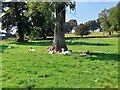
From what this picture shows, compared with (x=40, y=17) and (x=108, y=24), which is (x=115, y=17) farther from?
(x=40, y=17)

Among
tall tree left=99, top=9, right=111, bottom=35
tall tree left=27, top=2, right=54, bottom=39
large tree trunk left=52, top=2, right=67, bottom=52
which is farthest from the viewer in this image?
tall tree left=99, top=9, right=111, bottom=35

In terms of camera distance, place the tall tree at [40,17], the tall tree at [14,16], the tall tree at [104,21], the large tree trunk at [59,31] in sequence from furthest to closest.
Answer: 1. the tall tree at [104,21]
2. the tall tree at [14,16]
3. the large tree trunk at [59,31]
4. the tall tree at [40,17]

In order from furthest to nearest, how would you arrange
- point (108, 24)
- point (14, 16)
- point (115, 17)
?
point (108, 24) < point (115, 17) < point (14, 16)

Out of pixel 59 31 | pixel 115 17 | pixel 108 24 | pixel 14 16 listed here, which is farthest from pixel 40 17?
pixel 108 24

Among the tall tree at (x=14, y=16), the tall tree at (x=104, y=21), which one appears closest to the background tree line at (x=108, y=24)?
the tall tree at (x=104, y=21)

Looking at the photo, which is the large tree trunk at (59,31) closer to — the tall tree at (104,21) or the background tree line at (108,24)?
the background tree line at (108,24)

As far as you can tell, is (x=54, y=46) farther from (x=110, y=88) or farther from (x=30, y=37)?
(x=30, y=37)

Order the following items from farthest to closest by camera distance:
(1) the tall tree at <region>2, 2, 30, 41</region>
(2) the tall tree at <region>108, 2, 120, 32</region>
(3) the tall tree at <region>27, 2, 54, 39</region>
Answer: (2) the tall tree at <region>108, 2, 120, 32</region>, (1) the tall tree at <region>2, 2, 30, 41</region>, (3) the tall tree at <region>27, 2, 54, 39</region>

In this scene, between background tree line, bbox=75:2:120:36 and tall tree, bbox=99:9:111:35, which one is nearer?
background tree line, bbox=75:2:120:36

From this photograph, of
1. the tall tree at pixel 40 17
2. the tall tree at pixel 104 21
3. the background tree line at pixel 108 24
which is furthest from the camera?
the tall tree at pixel 104 21

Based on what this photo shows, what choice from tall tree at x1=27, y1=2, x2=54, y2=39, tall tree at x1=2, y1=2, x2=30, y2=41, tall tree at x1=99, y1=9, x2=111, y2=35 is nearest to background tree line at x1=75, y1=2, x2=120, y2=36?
tall tree at x1=99, y1=9, x2=111, y2=35

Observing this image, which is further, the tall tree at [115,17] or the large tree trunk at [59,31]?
the tall tree at [115,17]

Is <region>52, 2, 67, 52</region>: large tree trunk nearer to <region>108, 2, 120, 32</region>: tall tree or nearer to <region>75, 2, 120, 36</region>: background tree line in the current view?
<region>75, 2, 120, 36</region>: background tree line

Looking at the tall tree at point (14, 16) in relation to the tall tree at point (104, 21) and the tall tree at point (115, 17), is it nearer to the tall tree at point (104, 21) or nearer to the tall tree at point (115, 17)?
the tall tree at point (115, 17)
